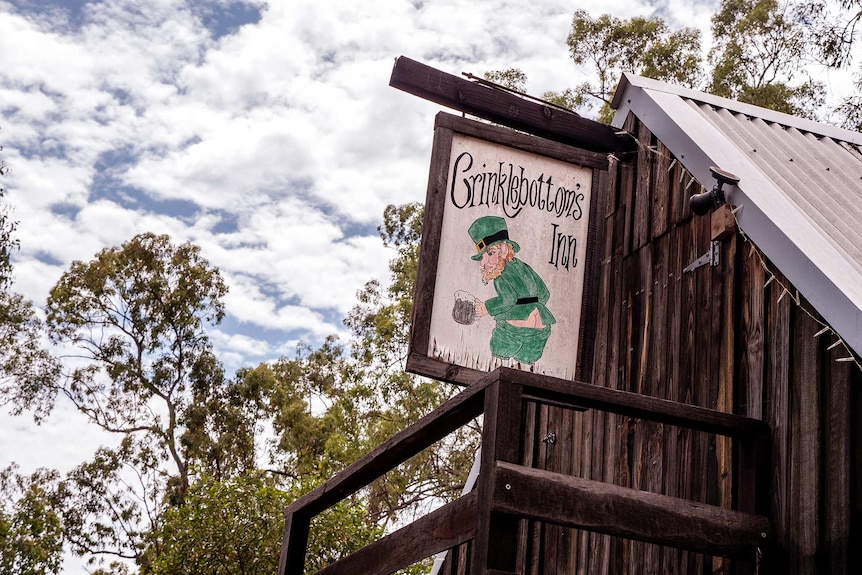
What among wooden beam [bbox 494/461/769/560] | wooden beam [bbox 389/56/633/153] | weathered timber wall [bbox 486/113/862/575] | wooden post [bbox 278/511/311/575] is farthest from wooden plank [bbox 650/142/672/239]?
wooden post [bbox 278/511/311/575]

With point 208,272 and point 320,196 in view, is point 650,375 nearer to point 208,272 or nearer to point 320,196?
point 208,272

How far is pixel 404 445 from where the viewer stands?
5.00m

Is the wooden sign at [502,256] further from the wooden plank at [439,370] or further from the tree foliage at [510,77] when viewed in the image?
the tree foliage at [510,77]

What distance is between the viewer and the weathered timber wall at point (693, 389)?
439cm

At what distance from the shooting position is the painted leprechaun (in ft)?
18.5

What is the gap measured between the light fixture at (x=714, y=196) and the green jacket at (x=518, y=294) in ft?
3.33

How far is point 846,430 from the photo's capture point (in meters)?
4.31

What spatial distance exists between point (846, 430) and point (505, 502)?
1.55 m

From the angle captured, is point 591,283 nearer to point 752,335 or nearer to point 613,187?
point 752,335

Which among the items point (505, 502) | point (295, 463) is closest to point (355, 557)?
point (505, 502)

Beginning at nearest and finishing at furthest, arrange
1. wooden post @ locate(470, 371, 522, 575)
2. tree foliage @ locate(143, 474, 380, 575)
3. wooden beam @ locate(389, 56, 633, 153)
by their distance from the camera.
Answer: wooden post @ locate(470, 371, 522, 575)
wooden beam @ locate(389, 56, 633, 153)
tree foliage @ locate(143, 474, 380, 575)

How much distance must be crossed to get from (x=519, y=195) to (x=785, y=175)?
4.95ft

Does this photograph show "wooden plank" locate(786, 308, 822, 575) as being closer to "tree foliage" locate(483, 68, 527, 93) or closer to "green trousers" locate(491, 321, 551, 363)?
"green trousers" locate(491, 321, 551, 363)

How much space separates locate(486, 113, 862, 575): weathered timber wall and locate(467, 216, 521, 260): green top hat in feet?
2.66
